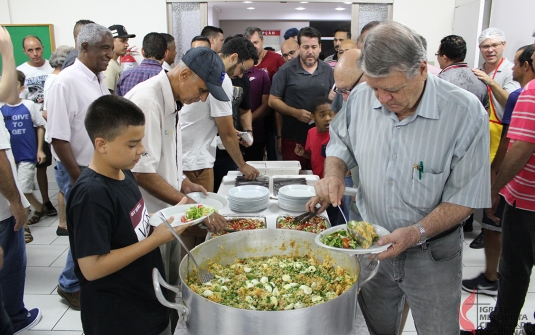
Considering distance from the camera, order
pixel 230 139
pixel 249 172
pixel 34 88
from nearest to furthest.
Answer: pixel 249 172, pixel 230 139, pixel 34 88

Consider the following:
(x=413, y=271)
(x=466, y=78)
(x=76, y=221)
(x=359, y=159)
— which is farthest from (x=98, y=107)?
(x=466, y=78)

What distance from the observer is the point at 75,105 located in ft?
8.57

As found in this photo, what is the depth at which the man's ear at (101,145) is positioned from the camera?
1457mm

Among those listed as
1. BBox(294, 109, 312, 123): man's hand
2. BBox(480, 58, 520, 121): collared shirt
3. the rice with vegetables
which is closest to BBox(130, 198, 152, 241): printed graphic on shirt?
the rice with vegetables

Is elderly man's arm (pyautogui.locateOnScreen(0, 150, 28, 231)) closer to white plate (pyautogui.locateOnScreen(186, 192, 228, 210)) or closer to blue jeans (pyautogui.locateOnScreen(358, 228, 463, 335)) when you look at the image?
white plate (pyautogui.locateOnScreen(186, 192, 228, 210))

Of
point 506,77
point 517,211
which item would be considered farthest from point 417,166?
point 506,77

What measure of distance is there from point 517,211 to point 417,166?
0.97 m

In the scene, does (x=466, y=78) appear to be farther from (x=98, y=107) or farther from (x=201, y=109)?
(x=98, y=107)

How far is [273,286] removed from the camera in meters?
1.58

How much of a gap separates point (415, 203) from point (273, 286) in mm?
605

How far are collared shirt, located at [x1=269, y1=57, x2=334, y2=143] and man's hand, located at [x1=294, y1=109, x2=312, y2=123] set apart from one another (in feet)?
0.40

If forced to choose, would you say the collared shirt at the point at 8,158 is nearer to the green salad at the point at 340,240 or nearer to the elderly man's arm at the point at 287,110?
the green salad at the point at 340,240

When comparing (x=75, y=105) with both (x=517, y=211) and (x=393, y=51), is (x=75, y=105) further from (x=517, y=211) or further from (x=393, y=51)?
(x=517, y=211)

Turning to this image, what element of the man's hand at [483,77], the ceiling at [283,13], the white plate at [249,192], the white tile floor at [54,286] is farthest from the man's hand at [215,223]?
the ceiling at [283,13]
